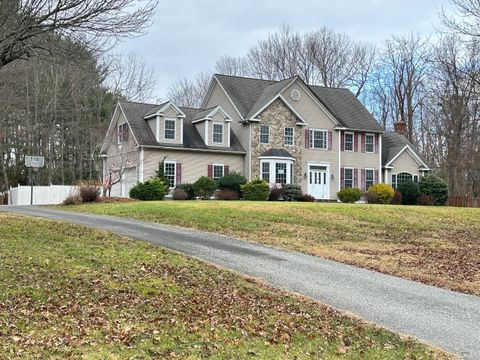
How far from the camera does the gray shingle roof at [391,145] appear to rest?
39.2 metres

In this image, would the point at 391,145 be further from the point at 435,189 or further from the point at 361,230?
the point at 361,230

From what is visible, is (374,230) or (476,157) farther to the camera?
(476,157)

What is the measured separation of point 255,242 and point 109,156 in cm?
2303

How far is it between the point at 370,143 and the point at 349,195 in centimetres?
602

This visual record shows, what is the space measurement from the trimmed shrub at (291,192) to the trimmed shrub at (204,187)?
13.9ft

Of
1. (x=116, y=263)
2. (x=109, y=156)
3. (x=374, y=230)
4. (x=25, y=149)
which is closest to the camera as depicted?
(x=116, y=263)

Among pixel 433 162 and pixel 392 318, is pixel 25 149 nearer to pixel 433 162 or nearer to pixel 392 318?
pixel 433 162

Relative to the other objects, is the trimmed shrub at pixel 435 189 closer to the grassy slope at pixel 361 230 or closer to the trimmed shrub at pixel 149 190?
the grassy slope at pixel 361 230

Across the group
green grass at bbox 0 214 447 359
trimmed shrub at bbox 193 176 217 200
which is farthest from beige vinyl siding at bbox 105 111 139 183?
green grass at bbox 0 214 447 359

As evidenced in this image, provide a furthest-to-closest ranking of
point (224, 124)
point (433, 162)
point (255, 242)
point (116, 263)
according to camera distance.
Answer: point (433, 162) → point (224, 124) → point (255, 242) → point (116, 263)

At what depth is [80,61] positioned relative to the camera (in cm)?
1328

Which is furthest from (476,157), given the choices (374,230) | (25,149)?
(25,149)

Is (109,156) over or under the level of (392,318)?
over

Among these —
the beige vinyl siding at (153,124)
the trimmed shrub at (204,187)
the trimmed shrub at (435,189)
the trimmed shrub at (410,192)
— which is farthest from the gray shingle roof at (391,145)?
the beige vinyl siding at (153,124)
